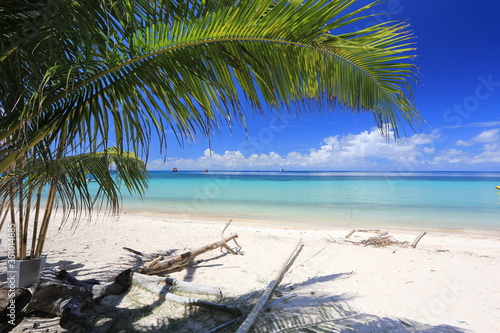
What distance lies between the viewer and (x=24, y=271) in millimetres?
3500

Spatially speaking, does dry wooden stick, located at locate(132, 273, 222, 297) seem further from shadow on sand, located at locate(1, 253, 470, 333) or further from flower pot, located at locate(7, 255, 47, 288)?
flower pot, located at locate(7, 255, 47, 288)

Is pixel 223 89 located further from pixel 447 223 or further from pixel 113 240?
pixel 447 223

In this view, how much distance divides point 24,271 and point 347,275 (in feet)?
15.2

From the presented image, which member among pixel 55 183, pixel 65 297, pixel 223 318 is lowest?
pixel 223 318

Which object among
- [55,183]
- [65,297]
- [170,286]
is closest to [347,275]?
[170,286]

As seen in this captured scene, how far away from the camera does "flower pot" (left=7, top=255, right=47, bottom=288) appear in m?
3.45

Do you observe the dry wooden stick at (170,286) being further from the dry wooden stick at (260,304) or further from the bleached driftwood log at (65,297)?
the dry wooden stick at (260,304)

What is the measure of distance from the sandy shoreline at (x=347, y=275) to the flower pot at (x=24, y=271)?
0.82m

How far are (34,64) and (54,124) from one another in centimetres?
51

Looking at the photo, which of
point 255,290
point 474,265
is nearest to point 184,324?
point 255,290

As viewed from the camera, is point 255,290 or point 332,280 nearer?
point 255,290

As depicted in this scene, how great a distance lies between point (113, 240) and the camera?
23.4 ft

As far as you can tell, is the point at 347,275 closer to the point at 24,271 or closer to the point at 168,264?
the point at 168,264

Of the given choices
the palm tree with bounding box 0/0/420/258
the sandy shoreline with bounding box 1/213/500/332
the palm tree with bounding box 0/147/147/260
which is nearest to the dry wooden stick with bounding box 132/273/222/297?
the sandy shoreline with bounding box 1/213/500/332
